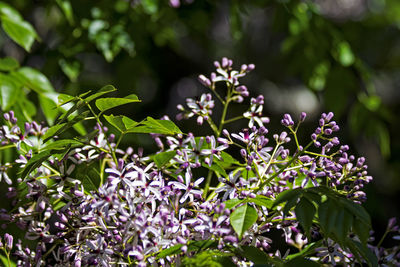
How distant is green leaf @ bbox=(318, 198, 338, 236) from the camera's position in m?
0.91

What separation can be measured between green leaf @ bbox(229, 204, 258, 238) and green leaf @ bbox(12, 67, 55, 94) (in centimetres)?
113

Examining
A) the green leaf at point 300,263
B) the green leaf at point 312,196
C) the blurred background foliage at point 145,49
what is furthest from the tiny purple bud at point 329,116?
the blurred background foliage at point 145,49

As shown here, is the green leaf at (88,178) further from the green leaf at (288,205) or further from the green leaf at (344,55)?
the green leaf at (344,55)

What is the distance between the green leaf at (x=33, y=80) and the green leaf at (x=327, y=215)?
48.8 inches

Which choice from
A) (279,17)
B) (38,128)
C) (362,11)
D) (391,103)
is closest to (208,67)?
(391,103)

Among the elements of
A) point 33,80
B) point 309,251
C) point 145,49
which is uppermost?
point 145,49

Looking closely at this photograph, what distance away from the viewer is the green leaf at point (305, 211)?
916mm

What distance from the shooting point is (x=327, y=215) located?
0.93m

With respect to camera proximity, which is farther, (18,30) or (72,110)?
(18,30)

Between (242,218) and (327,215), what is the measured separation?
0.16 meters

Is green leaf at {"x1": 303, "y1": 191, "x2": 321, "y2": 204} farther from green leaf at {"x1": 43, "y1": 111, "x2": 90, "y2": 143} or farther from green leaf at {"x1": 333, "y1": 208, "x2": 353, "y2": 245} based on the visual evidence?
green leaf at {"x1": 43, "y1": 111, "x2": 90, "y2": 143}

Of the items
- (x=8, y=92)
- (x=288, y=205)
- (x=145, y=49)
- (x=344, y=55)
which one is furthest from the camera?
(x=145, y=49)

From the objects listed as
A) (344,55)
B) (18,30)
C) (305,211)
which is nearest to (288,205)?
(305,211)

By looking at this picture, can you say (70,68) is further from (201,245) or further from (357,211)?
(357,211)
